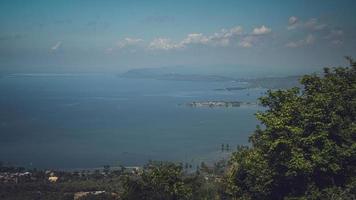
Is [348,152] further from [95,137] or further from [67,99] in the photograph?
[67,99]

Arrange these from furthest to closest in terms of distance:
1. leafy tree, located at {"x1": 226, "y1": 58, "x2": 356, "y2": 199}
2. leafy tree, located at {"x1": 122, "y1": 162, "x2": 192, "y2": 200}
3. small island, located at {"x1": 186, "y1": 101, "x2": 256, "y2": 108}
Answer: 1. small island, located at {"x1": 186, "y1": 101, "x2": 256, "y2": 108}
2. leafy tree, located at {"x1": 122, "y1": 162, "x2": 192, "y2": 200}
3. leafy tree, located at {"x1": 226, "y1": 58, "x2": 356, "y2": 199}

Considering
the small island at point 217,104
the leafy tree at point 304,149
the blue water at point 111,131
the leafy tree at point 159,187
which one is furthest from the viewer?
the small island at point 217,104

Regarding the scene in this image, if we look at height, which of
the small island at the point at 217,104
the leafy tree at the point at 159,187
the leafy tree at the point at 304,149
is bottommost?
the small island at the point at 217,104

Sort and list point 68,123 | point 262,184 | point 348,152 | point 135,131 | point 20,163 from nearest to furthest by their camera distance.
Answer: point 348,152 < point 262,184 < point 20,163 < point 135,131 < point 68,123

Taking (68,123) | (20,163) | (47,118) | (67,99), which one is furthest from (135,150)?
(67,99)

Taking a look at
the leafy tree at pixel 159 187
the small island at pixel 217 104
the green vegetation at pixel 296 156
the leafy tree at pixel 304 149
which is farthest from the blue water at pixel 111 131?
the leafy tree at pixel 304 149

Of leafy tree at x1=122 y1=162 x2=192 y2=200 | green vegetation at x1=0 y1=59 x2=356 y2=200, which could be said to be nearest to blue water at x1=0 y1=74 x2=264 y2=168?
leafy tree at x1=122 y1=162 x2=192 y2=200

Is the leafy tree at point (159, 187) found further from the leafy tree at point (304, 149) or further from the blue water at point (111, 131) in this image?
the blue water at point (111, 131)

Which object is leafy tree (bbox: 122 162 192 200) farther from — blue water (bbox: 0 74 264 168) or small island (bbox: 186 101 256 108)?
small island (bbox: 186 101 256 108)
